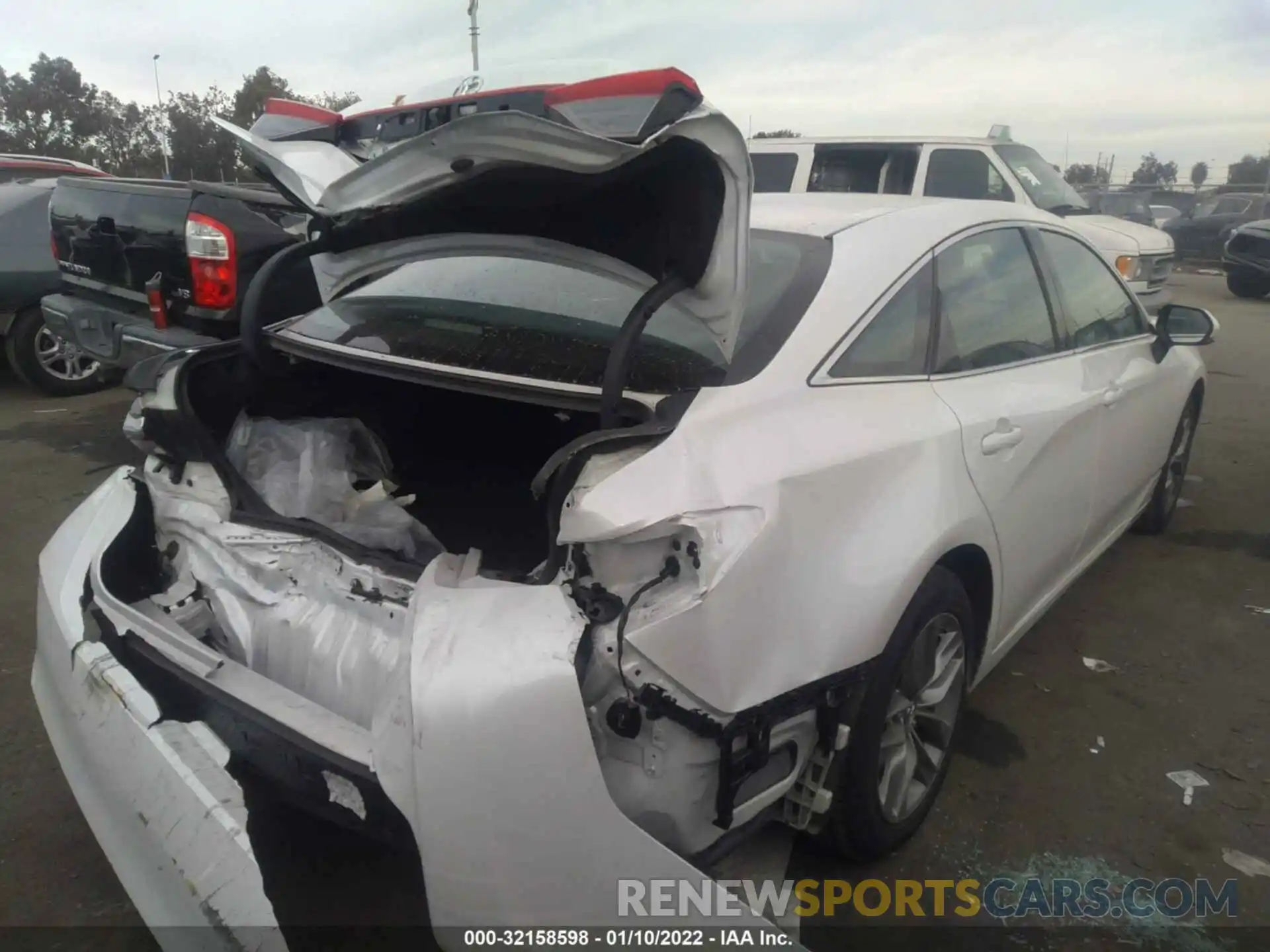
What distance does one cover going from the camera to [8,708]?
2.98 meters

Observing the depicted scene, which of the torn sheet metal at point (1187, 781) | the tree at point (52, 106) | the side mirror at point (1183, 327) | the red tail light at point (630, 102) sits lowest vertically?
the torn sheet metal at point (1187, 781)

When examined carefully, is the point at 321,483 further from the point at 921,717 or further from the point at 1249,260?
the point at 1249,260

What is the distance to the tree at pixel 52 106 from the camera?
4047 centimetres

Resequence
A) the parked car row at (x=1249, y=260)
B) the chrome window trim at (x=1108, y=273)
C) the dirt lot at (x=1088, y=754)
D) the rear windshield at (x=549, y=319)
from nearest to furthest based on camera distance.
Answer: the rear windshield at (x=549, y=319), the dirt lot at (x=1088, y=754), the chrome window trim at (x=1108, y=273), the parked car row at (x=1249, y=260)

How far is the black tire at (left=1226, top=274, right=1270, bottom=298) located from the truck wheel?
15.1 m

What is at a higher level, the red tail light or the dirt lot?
the red tail light

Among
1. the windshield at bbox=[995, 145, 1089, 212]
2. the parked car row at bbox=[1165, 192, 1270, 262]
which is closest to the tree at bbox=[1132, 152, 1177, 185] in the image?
the parked car row at bbox=[1165, 192, 1270, 262]

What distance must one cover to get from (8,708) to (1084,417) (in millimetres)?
3592

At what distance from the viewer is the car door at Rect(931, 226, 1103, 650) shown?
242 centimetres

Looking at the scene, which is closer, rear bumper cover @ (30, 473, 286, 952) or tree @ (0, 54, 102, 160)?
rear bumper cover @ (30, 473, 286, 952)

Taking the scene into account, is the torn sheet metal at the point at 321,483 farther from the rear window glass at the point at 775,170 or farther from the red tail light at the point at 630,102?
the rear window glass at the point at 775,170

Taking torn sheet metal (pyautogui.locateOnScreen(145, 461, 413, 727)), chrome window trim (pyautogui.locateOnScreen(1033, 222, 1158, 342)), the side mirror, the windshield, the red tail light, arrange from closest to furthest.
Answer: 1. the red tail light
2. torn sheet metal (pyautogui.locateOnScreen(145, 461, 413, 727))
3. chrome window trim (pyautogui.locateOnScreen(1033, 222, 1158, 342))
4. the side mirror
5. the windshield

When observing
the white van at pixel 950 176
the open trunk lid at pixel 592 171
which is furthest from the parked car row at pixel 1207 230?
the open trunk lid at pixel 592 171

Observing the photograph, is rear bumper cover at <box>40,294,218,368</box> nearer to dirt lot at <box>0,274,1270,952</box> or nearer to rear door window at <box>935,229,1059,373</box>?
dirt lot at <box>0,274,1270,952</box>
